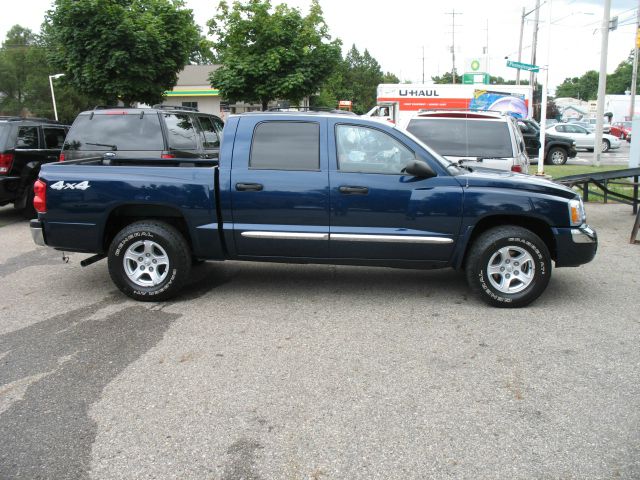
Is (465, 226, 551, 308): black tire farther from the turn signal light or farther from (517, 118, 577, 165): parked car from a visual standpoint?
(517, 118, 577, 165): parked car

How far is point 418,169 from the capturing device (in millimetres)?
5320

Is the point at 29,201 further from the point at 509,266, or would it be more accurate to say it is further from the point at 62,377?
the point at 509,266

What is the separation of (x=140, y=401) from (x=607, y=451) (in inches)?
111

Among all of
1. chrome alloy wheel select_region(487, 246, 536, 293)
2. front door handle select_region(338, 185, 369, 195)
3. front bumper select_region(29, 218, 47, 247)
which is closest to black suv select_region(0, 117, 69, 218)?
front bumper select_region(29, 218, 47, 247)

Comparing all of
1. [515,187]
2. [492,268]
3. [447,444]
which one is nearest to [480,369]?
[447,444]

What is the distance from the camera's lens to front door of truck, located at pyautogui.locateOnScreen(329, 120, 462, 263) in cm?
542

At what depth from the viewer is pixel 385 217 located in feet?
17.9

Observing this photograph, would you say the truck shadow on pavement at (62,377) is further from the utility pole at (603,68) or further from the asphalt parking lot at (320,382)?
the utility pole at (603,68)

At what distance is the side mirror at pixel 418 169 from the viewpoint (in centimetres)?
532

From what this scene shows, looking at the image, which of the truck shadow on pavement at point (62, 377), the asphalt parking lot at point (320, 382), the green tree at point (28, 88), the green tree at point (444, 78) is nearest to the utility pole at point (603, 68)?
the asphalt parking lot at point (320, 382)

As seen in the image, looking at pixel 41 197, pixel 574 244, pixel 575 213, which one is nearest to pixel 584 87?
pixel 575 213

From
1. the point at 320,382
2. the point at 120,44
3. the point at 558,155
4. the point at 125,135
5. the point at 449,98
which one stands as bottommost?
the point at 320,382

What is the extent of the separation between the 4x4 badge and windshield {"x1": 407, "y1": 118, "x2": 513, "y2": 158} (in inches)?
194

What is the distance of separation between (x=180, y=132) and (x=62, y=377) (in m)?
5.68
